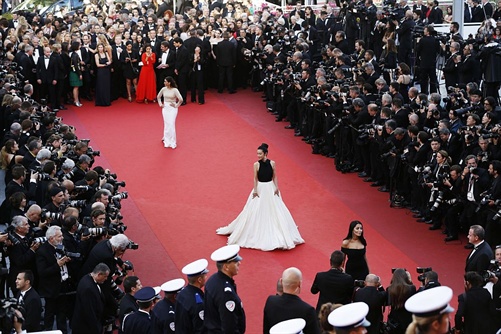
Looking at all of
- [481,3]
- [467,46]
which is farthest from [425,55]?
[481,3]

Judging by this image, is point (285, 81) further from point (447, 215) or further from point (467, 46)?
point (447, 215)

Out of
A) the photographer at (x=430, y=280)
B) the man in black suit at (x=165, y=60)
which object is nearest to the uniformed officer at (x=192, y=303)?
the photographer at (x=430, y=280)

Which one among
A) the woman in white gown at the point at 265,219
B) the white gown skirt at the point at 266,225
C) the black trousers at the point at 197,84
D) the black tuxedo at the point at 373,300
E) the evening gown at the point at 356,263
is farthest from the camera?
the black trousers at the point at 197,84

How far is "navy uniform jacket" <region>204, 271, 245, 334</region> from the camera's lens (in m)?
8.27

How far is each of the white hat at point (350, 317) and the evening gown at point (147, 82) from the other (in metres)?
16.0

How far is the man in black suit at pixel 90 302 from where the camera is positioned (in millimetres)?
9742

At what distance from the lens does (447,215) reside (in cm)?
1395

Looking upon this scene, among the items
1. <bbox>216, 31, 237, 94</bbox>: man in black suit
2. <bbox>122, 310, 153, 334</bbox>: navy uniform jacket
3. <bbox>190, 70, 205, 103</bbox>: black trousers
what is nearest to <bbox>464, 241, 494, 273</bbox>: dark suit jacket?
<bbox>122, 310, 153, 334</bbox>: navy uniform jacket

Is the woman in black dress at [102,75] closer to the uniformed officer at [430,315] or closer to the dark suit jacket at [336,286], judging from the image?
the dark suit jacket at [336,286]

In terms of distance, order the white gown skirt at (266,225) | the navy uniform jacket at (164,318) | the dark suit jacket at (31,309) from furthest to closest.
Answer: the white gown skirt at (266,225), the dark suit jacket at (31,309), the navy uniform jacket at (164,318)

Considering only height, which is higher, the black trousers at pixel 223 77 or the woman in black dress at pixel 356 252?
the black trousers at pixel 223 77

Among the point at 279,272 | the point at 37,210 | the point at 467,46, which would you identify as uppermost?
the point at 467,46

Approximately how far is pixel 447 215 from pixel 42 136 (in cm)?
697

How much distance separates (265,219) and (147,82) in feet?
30.1
